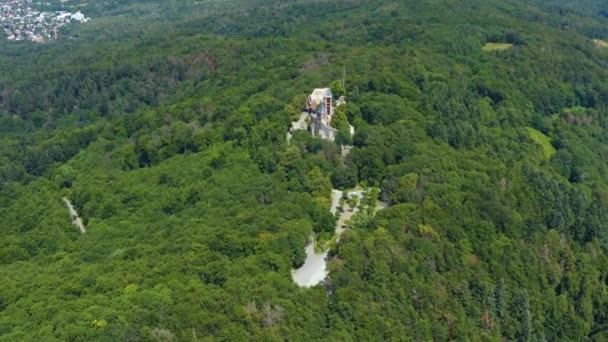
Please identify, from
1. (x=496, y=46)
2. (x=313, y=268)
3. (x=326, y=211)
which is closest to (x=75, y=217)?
(x=326, y=211)

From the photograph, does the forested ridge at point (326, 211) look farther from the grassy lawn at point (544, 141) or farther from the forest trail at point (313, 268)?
the forest trail at point (313, 268)

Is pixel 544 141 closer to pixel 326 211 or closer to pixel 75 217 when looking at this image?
pixel 326 211

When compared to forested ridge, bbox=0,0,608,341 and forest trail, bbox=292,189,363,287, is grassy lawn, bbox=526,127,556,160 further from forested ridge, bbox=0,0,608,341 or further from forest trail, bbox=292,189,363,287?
forest trail, bbox=292,189,363,287

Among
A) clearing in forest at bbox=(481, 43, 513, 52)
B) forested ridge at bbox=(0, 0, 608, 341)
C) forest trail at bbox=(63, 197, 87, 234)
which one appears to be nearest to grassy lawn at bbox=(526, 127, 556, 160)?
forested ridge at bbox=(0, 0, 608, 341)

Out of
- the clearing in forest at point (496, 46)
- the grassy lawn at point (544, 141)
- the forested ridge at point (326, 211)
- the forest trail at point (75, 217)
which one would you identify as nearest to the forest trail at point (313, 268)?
the forested ridge at point (326, 211)

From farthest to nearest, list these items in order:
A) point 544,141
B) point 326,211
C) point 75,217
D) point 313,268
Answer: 1. point 544,141
2. point 75,217
3. point 326,211
4. point 313,268

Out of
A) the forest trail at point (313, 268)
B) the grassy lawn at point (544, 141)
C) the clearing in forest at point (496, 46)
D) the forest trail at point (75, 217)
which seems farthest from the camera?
the clearing in forest at point (496, 46)
